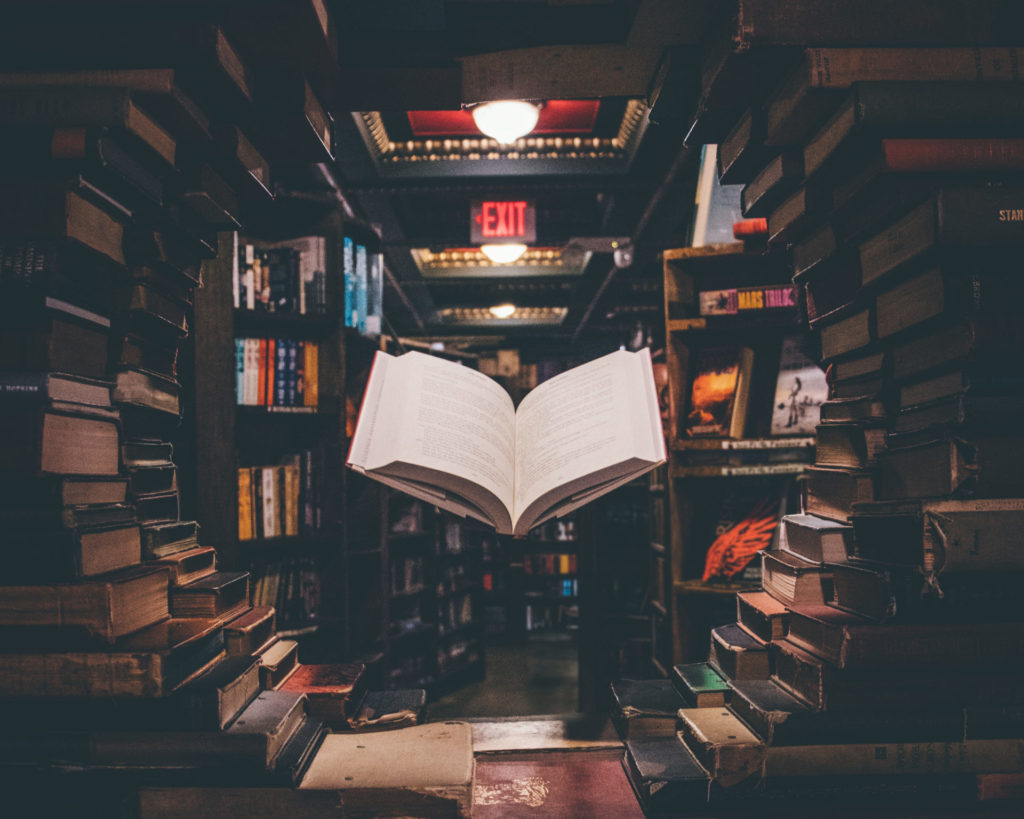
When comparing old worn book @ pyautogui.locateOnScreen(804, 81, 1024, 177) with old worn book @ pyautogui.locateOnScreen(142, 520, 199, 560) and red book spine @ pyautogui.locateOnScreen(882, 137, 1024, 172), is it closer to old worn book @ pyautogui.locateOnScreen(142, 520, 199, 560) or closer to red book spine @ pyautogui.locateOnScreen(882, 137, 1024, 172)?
red book spine @ pyautogui.locateOnScreen(882, 137, 1024, 172)

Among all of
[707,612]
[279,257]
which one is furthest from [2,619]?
[707,612]

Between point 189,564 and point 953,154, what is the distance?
3.73 feet

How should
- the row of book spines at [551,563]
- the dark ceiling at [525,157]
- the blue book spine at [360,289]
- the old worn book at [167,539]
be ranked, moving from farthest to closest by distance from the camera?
1. the row of book spines at [551,563]
2. the blue book spine at [360,289]
3. the dark ceiling at [525,157]
4. the old worn book at [167,539]

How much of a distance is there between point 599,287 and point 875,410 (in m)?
5.10

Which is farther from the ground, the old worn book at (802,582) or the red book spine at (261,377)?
the red book spine at (261,377)

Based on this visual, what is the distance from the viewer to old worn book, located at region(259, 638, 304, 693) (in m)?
0.99

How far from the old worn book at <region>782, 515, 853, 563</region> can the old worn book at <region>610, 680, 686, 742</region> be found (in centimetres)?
31

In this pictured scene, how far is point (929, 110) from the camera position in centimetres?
77

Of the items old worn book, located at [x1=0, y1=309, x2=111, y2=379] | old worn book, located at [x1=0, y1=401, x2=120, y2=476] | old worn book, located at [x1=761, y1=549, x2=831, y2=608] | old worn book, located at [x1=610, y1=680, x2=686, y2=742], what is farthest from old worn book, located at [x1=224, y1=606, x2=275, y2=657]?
old worn book, located at [x1=761, y1=549, x2=831, y2=608]

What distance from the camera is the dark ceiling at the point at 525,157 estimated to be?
3.39 feet

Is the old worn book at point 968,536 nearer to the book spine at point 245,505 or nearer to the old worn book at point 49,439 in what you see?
the old worn book at point 49,439

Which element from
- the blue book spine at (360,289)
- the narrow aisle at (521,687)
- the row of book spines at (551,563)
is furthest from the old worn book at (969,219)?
the row of book spines at (551,563)

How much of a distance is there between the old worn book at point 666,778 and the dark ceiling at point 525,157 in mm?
988

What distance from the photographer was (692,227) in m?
3.13
